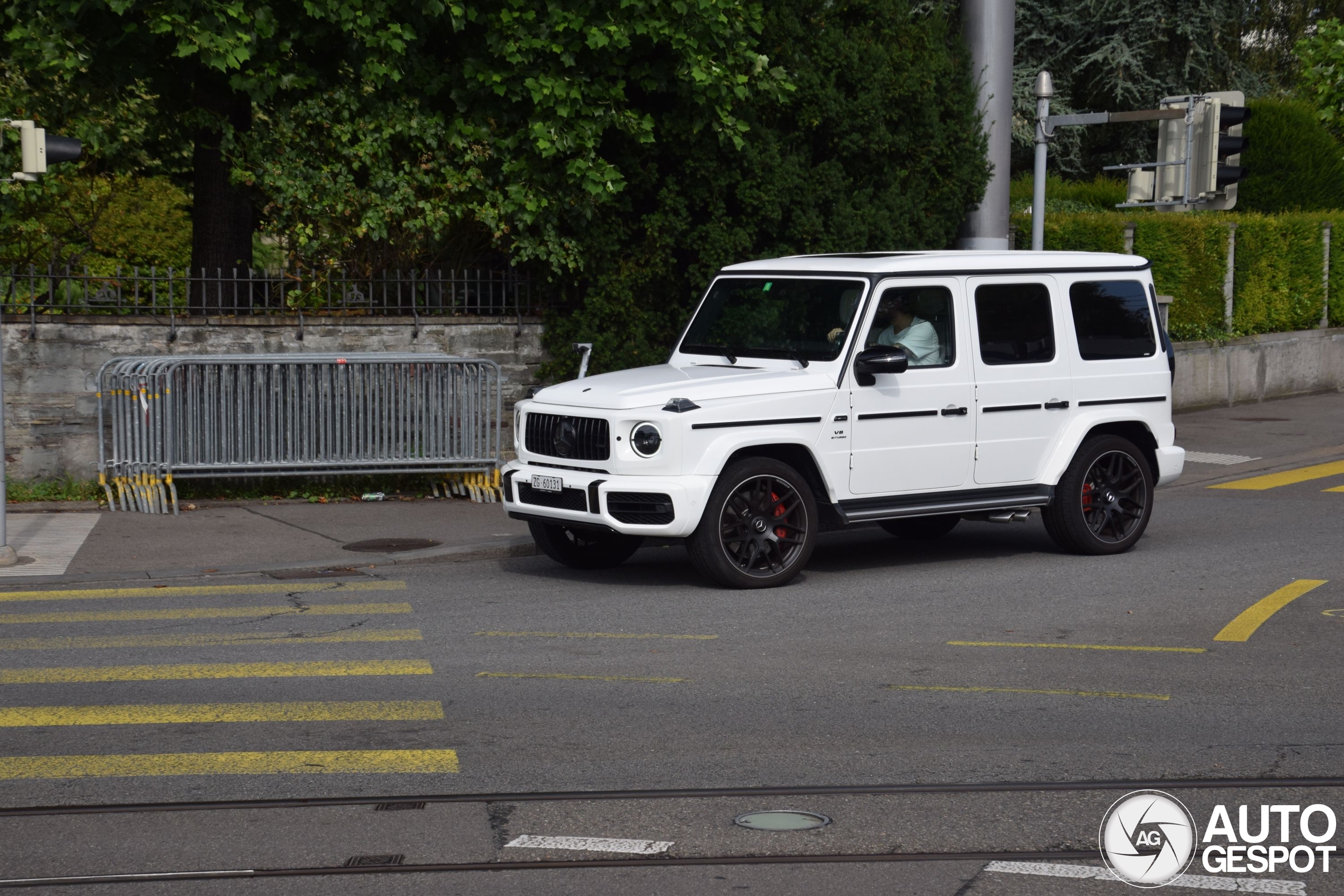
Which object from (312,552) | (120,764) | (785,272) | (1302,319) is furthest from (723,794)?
(1302,319)

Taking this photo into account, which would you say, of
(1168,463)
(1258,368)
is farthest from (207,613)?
(1258,368)

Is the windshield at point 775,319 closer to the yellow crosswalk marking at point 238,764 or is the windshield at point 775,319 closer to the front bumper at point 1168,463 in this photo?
the front bumper at point 1168,463

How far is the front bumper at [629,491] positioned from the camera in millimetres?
9773

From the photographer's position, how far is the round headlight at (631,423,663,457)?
9828 mm

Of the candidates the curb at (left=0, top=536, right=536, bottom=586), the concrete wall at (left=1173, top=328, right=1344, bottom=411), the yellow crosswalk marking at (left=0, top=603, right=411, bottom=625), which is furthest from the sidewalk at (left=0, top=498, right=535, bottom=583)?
the concrete wall at (left=1173, top=328, right=1344, bottom=411)

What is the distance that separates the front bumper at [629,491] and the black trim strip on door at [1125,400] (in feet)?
10.1

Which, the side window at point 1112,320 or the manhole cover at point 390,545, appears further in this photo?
the manhole cover at point 390,545

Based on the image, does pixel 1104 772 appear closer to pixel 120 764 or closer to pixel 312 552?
pixel 120 764

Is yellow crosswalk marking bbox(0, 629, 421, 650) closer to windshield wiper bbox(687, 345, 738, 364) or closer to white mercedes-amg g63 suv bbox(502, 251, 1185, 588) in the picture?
white mercedes-amg g63 suv bbox(502, 251, 1185, 588)

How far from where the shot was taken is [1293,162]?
2945cm

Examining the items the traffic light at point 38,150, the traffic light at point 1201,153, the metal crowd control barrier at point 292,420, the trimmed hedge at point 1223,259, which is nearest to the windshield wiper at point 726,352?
the metal crowd control barrier at point 292,420

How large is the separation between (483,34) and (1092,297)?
19.7ft

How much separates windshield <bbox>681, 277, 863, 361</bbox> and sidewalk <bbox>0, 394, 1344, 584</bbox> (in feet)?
7.00

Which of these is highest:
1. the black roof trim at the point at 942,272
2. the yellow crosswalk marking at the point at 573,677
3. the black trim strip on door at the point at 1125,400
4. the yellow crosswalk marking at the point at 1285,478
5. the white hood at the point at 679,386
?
the black roof trim at the point at 942,272
